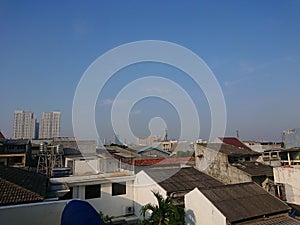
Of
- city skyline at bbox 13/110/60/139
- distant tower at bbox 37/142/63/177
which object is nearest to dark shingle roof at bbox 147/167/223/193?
distant tower at bbox 37/142/63/177

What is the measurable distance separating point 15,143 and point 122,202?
1695 centimetres

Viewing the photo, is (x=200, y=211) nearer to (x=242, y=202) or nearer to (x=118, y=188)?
(x=242, y=202)

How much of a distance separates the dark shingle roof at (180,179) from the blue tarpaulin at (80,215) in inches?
277

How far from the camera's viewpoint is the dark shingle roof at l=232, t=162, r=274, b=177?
A: 582 inches

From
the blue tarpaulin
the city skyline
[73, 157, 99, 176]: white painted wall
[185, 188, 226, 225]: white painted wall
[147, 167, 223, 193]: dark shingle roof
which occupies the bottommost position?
[185, 188, 226, 225]: white painted wall

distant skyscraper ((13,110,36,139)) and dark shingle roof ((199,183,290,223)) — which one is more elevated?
distant skyscraper ((13,110,36,139))

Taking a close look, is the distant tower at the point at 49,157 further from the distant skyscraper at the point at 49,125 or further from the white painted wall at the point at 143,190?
the distant skyscraper at the point at 49,125

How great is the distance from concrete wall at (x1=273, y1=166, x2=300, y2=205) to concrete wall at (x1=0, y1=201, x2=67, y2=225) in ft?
40.7

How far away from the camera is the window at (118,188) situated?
13.2m

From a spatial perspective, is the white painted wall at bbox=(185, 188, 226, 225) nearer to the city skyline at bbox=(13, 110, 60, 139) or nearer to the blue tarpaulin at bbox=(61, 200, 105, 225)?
the blue tarpaulin at bbox=(61, 200, 105, 225)

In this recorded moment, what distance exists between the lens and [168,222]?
28.5 ft

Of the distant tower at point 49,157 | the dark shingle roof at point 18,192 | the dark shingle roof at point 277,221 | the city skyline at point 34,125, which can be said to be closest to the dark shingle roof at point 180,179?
the dark shingle roof at point 277,221

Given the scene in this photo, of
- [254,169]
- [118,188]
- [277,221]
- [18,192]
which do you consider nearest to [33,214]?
[18,192]

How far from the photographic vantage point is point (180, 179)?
13.5 meters
